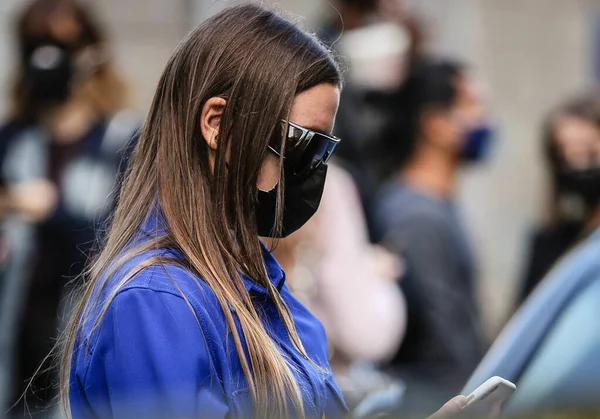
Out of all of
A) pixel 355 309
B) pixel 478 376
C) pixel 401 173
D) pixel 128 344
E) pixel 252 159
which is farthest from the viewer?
pixel 401 173

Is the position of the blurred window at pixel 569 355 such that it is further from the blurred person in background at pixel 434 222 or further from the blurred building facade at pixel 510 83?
the blurred building facade at pixel 510 83

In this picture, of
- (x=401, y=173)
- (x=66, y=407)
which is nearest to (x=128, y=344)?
(x=66, y=407)

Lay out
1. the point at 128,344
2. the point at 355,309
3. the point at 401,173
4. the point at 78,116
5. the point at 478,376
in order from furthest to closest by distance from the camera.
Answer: the point at 401,173
the point at 78,116
the point at 355,309
the point at 478,376
the point at 128,344

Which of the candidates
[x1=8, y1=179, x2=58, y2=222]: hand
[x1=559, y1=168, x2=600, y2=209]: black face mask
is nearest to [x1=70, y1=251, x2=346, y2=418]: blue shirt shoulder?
[x1=8, y1=179, x2=58, y2=222]: hand

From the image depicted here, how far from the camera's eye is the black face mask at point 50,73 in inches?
196

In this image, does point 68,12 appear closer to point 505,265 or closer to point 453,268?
point 453,268

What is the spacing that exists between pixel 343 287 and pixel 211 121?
2.44 metres

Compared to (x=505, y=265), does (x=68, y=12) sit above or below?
above

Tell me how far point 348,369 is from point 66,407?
2.55 meters

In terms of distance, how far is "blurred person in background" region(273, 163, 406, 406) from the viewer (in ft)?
14.6

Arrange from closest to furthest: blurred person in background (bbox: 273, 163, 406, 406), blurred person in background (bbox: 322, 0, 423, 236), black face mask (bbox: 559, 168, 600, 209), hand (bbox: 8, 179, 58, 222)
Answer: blurred person in background (bbox: 273, 163, 406, 406)
hand (bbox: 8, 179, 58, 222)
blurred person in background (bbox: 322, 0, 423, 236)
black face mask (bbox: 559, 168, 600, 209)

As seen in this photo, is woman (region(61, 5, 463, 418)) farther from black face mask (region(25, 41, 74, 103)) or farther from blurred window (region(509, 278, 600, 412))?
black face mask (region(25, 41, 74, 103))

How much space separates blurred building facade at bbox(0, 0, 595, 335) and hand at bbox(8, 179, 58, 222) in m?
3.44

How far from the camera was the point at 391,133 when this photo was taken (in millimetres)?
5574
